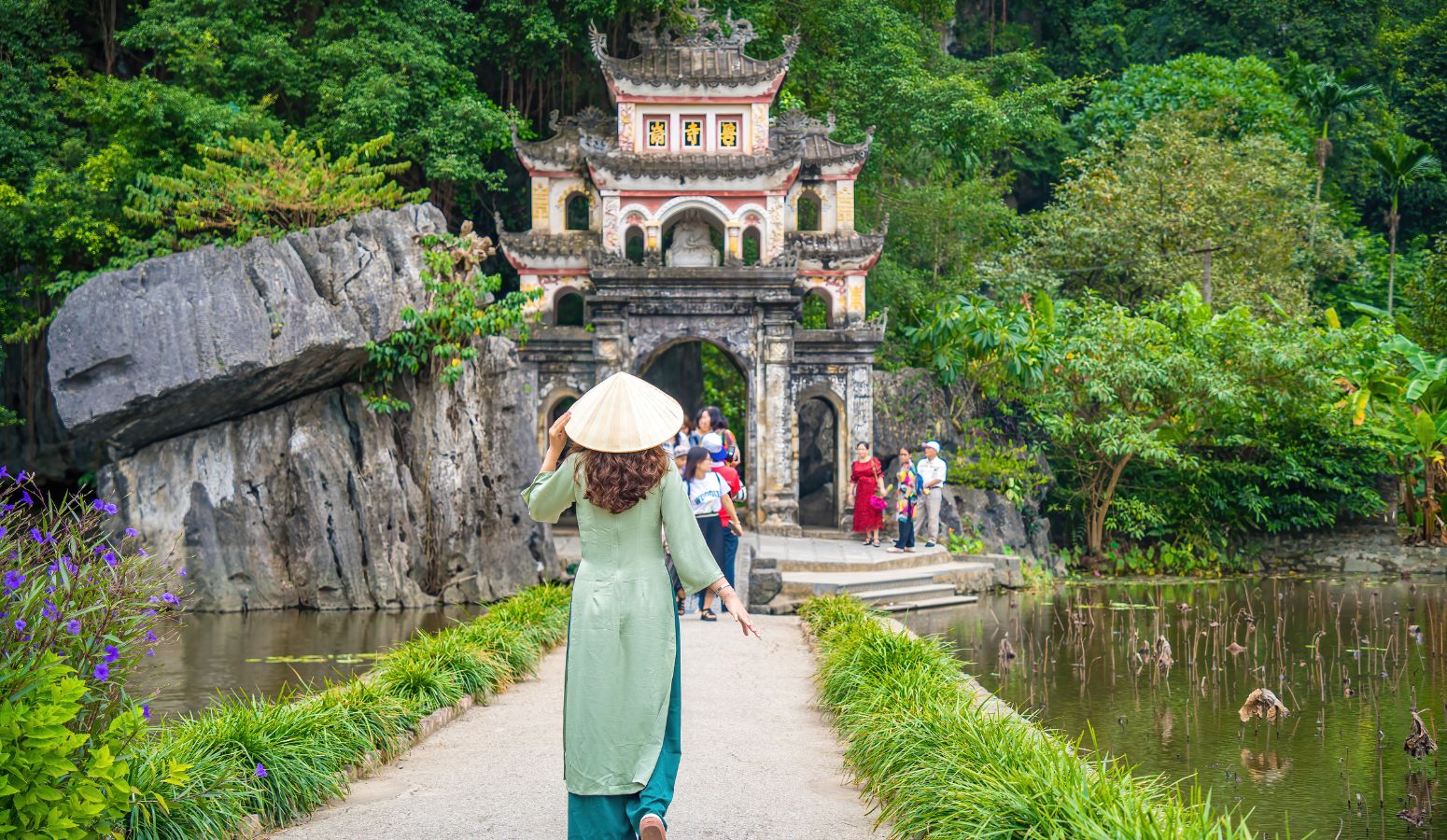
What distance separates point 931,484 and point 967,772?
12.6m

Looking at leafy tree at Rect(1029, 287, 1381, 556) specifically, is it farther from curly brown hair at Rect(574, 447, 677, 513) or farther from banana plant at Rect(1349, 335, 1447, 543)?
curly brown hair at Rect(574, 447, 677, 513)

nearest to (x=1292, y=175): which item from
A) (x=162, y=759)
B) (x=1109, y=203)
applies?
(x=1109, y=203)

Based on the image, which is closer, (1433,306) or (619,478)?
(619,478)

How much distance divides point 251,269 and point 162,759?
10.6 meters

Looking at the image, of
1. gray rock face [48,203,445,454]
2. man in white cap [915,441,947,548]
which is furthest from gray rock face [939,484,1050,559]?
gray rock face [48,203,445,454]

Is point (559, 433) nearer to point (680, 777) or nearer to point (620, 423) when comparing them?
point (620, 423)

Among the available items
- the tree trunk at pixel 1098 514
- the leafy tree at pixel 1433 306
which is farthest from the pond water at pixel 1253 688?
the leafy tree at pixel 1433 306

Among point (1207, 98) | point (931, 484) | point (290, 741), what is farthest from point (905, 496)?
point (1207, 98)

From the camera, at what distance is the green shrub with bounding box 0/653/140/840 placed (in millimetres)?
3830

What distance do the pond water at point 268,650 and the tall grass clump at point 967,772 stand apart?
142 inches

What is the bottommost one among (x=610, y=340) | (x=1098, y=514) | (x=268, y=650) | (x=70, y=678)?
(x=1098, y=514)

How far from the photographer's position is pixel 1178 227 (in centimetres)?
2489

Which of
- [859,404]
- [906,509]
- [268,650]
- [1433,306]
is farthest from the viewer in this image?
[1433,306]

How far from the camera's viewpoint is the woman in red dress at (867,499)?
725 inches
